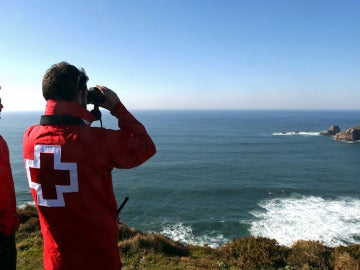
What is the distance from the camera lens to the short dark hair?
7.51 feet

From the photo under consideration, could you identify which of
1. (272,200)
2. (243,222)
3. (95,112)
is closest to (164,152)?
(272,200)

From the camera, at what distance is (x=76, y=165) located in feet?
7.23

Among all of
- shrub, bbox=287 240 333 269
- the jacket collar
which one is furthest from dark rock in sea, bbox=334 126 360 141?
the jacket collar

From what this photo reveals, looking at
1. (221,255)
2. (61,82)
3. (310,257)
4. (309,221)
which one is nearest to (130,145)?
(61,82)

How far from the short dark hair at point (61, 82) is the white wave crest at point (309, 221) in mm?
23189

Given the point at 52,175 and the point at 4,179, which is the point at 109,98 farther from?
the point at 4,179

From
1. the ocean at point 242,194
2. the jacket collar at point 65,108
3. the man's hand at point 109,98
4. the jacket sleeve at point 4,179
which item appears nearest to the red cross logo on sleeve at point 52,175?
the jacket collar at point 65,108

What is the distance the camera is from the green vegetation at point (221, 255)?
7.76m

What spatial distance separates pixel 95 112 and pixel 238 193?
39.4 meters

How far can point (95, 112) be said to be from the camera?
264cm

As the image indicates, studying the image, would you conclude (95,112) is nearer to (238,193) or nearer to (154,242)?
(154,242)

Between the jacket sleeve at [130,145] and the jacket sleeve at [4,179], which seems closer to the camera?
the jacket sleeve at [130,145]

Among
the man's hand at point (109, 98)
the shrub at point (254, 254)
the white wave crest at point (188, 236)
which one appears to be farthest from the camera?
the white wave crest at point (188, 236)

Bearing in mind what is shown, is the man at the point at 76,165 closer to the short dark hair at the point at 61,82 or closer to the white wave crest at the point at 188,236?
the short dark hair at the point at 61,82
